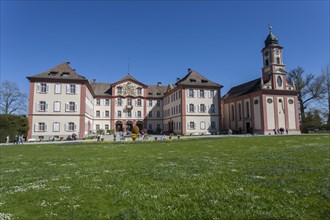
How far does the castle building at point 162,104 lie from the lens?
42719 millimetres

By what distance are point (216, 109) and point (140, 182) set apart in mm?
46432

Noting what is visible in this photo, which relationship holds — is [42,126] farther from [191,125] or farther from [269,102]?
[269,102]

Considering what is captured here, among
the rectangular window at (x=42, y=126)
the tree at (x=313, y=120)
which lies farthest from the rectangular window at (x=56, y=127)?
the tree at (x=313, y=120)

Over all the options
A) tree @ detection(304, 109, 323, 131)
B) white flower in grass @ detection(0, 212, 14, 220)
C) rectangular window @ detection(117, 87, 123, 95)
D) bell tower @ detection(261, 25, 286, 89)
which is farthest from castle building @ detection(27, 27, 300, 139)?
white flower in grass @ detection(0, 212, 14, 220)

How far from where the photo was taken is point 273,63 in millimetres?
49906

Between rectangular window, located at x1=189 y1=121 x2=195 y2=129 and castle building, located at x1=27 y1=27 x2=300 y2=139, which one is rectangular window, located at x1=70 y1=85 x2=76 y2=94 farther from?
rectangular window, located at x1=189 y1=121 x2=195 y2=129

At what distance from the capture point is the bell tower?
49.0 m

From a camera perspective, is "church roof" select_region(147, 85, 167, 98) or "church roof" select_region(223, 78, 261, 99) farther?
"church roof" select_region(147, 85, 167, 98)

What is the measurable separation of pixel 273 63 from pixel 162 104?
30830mm

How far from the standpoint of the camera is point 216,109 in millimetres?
52000

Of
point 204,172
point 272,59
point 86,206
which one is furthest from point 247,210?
point 272,59

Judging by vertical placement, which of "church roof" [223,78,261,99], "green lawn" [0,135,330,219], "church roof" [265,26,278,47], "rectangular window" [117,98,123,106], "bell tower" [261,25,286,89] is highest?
"church roof" [265,26,278,47]

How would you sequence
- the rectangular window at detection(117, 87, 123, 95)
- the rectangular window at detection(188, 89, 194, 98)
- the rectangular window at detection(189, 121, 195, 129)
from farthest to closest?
the rectangular window at detection(117, 87, 123, 95), the rectangular window at detection(188, 89, 194, 98), the rectangular window at detection(189, 121, 195, 129)

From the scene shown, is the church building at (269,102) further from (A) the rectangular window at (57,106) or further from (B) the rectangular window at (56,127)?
(A) the rectangular window at (57,106)
